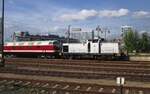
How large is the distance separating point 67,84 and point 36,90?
2.24 m

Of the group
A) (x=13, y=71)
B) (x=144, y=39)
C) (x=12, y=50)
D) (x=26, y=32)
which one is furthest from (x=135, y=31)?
(x=13, y=71)

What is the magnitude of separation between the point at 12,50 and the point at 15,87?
4055 cm

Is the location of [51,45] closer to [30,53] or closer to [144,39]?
[30,53]

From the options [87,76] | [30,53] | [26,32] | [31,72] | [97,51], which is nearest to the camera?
[87,76]

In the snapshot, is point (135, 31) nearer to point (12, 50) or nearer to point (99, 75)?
point (12, 50)

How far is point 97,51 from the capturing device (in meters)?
44.4

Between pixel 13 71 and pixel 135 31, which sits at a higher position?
pixel 135 31

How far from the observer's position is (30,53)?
174ft

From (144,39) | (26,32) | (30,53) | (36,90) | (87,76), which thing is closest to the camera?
(36,90)

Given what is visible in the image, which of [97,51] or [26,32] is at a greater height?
[26,32]

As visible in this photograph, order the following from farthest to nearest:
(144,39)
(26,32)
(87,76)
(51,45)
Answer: (26,32)
(144,39)
(51,45)
(87,76)

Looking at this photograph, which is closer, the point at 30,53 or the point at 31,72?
the point at 31,72

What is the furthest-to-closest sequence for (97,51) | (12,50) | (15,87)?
(12,50) < (97,51) < (15,87)

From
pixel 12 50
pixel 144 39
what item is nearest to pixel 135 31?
pixel 144 39
